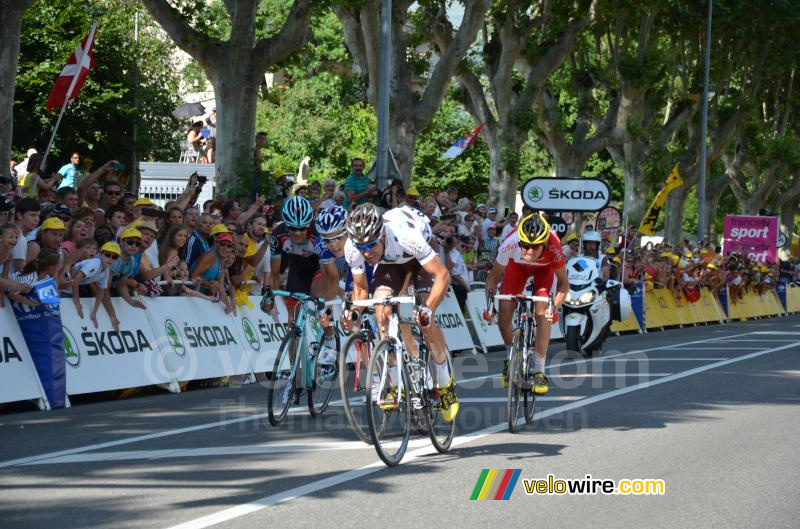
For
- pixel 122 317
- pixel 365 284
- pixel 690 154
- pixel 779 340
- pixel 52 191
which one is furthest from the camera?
pixel 690 154

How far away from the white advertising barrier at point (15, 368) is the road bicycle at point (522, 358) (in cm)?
455

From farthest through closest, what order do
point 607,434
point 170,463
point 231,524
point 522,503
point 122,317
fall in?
point 122,317, point 607,434, point 170,463, point 522,503, point 231,524

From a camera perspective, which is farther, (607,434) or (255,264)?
(255,264)

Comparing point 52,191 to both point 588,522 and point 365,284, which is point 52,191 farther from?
point 588,522

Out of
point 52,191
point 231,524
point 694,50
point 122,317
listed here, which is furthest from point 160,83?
point 231,524

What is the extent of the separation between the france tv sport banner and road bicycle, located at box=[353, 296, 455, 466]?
4548 centimetres

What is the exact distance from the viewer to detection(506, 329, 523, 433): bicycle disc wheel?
1066 centimetres

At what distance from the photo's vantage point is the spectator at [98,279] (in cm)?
1325

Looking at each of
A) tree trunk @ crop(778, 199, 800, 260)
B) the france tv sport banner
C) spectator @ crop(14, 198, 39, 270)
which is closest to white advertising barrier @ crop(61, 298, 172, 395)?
spectator @ crop(14, 198, 39, 270)

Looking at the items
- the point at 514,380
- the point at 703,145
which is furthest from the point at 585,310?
the point at 703,145

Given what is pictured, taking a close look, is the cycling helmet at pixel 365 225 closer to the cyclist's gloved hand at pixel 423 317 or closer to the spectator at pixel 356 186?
the cyclist's gloved hand at pixel 423 317

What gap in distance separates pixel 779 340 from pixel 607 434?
635 inches

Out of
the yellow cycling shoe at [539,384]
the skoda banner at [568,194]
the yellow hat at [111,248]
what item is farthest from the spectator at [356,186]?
the yellow cycling shoe at [539,384]

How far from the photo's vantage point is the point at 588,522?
23.8ft
